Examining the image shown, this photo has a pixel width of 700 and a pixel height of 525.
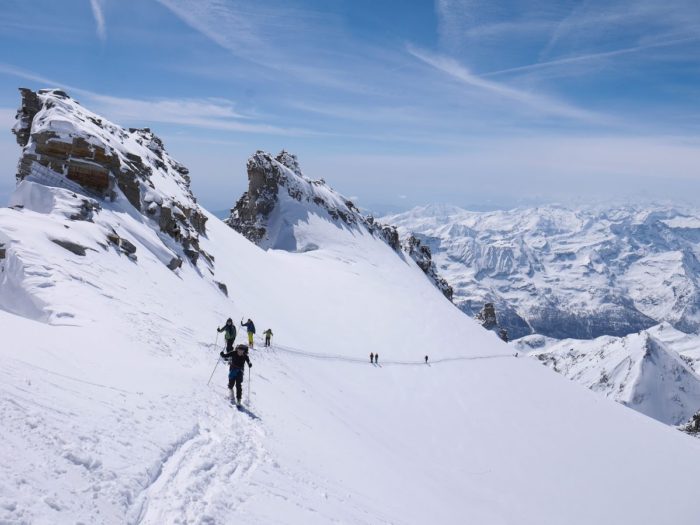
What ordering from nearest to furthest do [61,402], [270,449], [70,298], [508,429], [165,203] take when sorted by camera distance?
[61,402]
[270,449]
[70,298]
[508,429]
[165,203]

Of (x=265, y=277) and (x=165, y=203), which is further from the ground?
(x=165, y=203)

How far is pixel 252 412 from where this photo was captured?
1655 centimetres

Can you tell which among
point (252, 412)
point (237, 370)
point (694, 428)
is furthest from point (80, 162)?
point (694, 428)

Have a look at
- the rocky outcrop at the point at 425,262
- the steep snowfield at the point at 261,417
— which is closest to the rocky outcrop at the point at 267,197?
the rocky outcrop at the point at 425,262

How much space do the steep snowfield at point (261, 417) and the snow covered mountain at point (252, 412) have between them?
0.30 feet

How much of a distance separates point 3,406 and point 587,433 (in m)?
49.0

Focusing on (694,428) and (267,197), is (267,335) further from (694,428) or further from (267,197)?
(694,428)

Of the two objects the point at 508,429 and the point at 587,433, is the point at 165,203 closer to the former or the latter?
the point at 508,429

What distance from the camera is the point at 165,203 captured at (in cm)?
4312

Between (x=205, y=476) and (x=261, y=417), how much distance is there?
232 inches

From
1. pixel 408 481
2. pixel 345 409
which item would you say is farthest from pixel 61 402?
pixel 345 409

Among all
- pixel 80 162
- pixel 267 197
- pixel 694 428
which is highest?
pixel 267 197

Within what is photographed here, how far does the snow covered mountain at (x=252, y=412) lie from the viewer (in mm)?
9703

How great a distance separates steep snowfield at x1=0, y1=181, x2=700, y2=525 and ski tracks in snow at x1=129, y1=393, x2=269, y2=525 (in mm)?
48
